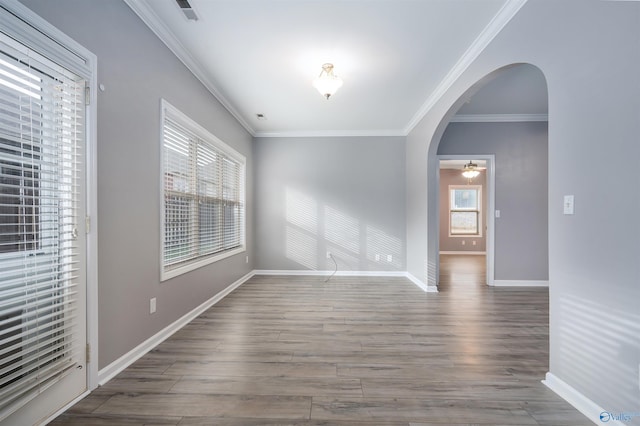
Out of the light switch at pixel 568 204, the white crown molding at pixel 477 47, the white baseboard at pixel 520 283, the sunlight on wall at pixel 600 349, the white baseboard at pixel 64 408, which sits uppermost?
the white crown molding at pixel 477 47

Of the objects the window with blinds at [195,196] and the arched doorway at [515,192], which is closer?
the window with blinds at [195,196]

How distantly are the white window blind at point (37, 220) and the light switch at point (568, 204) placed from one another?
291 cm

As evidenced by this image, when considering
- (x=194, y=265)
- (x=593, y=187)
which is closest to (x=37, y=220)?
(x=194, y=265)

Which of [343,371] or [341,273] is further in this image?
[341,273]

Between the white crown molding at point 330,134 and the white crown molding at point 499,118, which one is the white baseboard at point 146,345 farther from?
the white crown molding at point 499,118

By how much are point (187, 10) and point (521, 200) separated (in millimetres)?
5064

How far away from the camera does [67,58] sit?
4.90ft

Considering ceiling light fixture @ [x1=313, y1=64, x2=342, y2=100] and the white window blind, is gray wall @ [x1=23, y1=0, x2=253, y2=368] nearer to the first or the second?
the white window blind

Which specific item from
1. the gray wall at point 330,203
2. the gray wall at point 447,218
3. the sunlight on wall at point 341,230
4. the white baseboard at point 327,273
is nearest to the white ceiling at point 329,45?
the gray wall at point 330,203

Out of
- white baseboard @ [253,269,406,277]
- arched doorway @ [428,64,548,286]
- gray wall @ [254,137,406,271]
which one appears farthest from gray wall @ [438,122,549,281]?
white baseboard @ [253,269,406,277]

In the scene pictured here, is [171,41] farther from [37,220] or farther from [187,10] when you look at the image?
[37,220]

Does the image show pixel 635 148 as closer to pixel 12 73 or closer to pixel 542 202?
pixel 12 73

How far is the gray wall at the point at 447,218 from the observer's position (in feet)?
27.1

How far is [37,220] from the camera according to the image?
139cm
